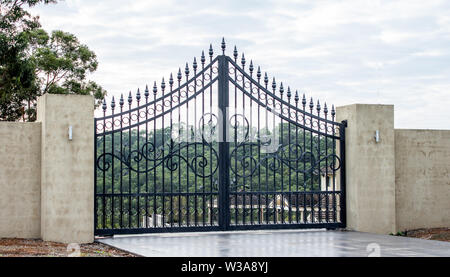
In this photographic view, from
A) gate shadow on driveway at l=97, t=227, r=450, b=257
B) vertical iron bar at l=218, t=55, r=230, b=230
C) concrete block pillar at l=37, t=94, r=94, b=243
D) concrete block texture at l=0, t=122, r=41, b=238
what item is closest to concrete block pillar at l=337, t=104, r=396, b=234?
gate shadow on driveway at l=97, t=227, r=450, b=257

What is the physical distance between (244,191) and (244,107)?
1.47 metres

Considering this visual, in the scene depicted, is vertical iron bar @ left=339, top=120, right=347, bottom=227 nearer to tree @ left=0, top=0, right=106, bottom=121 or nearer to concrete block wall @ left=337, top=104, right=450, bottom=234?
concrete block wall @ left=337, top=104, right=450, bottom=234

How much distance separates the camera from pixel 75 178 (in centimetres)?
945

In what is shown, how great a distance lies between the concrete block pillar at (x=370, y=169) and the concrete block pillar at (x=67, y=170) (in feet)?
15.3

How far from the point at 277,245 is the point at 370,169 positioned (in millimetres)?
2961

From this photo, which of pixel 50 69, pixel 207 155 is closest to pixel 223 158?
pixel 207 155

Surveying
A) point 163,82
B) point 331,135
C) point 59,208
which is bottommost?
point 59,208

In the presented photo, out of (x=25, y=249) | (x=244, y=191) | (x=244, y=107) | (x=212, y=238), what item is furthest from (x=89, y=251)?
(x=244, y=107)

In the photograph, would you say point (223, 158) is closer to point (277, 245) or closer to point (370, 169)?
point (277, 245)

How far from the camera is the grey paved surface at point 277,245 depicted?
26.1 ft

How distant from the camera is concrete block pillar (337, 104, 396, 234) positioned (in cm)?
1087

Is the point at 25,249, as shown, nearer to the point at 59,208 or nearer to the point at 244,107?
the point at 59,208

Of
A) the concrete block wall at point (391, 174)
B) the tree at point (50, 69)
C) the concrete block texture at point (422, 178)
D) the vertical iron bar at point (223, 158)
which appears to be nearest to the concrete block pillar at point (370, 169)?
the concrete block wall at point (391, 174)

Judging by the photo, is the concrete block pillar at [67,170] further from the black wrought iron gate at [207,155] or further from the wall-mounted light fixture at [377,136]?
the wall-mounted light fixture at [377,136]
